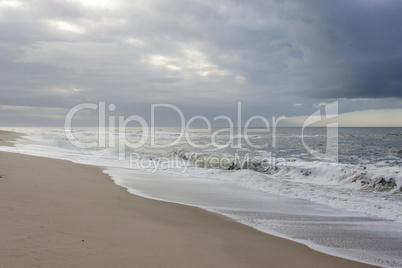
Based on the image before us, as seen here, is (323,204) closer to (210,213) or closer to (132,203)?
(210,213)

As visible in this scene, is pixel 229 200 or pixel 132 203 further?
pixel 229 200

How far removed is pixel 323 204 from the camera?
7.36 metres

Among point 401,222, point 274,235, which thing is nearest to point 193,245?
point 274,235

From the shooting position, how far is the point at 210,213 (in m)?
5.92

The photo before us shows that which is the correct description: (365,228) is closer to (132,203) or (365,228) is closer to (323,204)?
(323,204)

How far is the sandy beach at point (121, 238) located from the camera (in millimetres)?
2729

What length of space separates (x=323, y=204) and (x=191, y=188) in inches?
157

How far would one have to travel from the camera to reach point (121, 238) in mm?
3424

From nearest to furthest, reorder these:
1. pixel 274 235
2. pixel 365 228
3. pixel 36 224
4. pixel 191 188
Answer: pixel 36 224
pixel 274 235
pixel 365 228
pixel 191 188

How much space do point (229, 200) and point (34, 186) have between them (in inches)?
184

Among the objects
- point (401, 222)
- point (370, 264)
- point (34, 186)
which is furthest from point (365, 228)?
point (34, 186)

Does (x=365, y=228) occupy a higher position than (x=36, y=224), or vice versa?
(x=36, y=224)

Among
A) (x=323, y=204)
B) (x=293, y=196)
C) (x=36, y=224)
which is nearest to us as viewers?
(x=36, y=224)

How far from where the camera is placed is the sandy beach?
8.95ft
